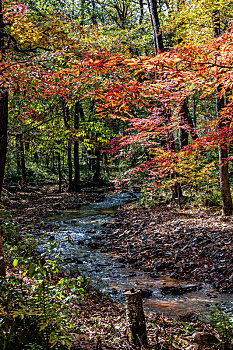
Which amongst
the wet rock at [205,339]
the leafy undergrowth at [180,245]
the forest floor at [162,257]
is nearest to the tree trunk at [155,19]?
the leafy undergrowth at [180,245]

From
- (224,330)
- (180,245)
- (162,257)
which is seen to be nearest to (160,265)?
(162,257)

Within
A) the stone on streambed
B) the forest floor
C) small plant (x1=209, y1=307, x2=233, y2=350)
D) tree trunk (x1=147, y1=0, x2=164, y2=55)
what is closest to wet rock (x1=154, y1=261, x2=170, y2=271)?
the forest floor

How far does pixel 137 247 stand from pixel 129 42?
525 inches

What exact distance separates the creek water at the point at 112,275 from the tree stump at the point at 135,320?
0.84m

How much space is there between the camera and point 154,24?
9.58 m

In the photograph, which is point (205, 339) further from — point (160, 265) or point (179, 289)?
point (160, 265)

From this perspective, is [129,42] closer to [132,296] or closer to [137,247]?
[137,247]

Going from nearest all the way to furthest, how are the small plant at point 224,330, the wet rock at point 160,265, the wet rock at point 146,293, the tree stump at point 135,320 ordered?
1. the small plant at point 224,330
2. the tree stump at point 135,320
3. the wet rock at point 146,293
4. the wet rock at point 160,265

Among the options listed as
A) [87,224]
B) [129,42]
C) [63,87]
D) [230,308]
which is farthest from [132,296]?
[129,42]

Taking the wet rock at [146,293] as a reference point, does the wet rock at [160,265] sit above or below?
below

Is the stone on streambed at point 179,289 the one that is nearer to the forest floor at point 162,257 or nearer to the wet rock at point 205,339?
the forest floor at point 162,257

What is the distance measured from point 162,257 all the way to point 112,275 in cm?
148

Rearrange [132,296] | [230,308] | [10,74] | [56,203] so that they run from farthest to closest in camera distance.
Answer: [56,203], [10,74], [230,308], [132,296]

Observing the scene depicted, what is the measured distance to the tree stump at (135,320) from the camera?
113 inches
